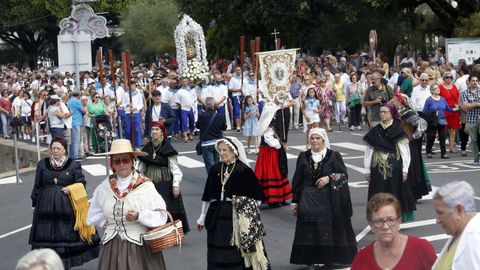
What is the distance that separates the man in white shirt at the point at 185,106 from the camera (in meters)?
29.8

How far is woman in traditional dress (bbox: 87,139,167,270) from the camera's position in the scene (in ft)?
32.5

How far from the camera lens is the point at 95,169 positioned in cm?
2498

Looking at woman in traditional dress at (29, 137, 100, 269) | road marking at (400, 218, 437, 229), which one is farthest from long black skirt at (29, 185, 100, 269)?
road marking at (400, 218, 437, 229)

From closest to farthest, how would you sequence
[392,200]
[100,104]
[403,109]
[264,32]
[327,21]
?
[392,200], [403,109], [100,104], [327,21], [264,32]

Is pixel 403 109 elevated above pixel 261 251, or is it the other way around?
pixel 403 109

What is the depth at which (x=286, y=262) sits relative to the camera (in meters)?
13.2

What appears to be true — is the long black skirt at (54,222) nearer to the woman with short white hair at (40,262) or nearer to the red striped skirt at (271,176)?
the red striped skirt at (271,176)

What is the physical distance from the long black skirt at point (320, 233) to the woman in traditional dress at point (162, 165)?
198 centimetres

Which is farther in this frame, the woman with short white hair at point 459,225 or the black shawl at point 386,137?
the black shawl at point 386,137

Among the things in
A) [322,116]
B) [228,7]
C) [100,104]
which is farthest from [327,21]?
[100,104]

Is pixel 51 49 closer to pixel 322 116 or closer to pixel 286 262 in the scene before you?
pixel 322 116

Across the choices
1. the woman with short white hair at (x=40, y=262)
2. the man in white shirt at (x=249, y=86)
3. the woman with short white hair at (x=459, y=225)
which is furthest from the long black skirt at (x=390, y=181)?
the man in white shirt at (x=249, y=86)

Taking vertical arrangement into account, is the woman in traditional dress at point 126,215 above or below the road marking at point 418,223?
above

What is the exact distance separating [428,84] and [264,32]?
96.5 ft
